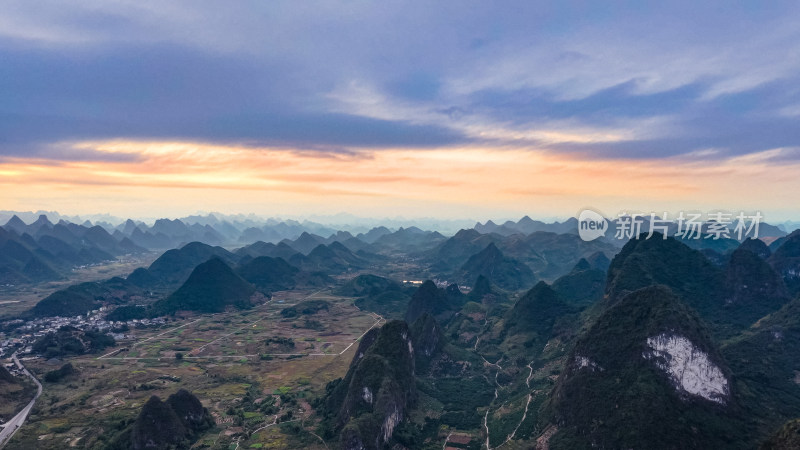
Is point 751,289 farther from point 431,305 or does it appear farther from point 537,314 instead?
point 431,305

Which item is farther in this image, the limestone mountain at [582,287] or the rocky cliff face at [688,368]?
the limestone mountain at [582,287]

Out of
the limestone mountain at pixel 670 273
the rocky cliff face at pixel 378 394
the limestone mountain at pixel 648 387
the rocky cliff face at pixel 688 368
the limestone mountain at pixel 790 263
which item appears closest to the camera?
the limestone mountain at pixel 648 387

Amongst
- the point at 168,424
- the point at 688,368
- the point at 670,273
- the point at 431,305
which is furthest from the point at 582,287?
the point at 168,424

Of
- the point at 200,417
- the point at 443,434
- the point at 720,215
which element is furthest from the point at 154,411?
the point at 720,215

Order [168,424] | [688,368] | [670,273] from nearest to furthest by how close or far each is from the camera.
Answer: [688,368] < [168,424] < [670,273]

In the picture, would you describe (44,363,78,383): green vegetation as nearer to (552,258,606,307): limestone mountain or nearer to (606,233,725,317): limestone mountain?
(606,233,725,317): limestone mountain

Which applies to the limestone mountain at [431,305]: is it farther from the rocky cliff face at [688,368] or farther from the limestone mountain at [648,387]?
the rocky cliff face at [688,368]

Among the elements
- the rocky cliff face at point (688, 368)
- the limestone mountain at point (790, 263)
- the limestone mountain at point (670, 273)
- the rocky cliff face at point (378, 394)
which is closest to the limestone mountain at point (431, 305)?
the limestone mountain at point (670, 273)

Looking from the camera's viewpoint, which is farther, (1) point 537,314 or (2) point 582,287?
(2) point 582,287
